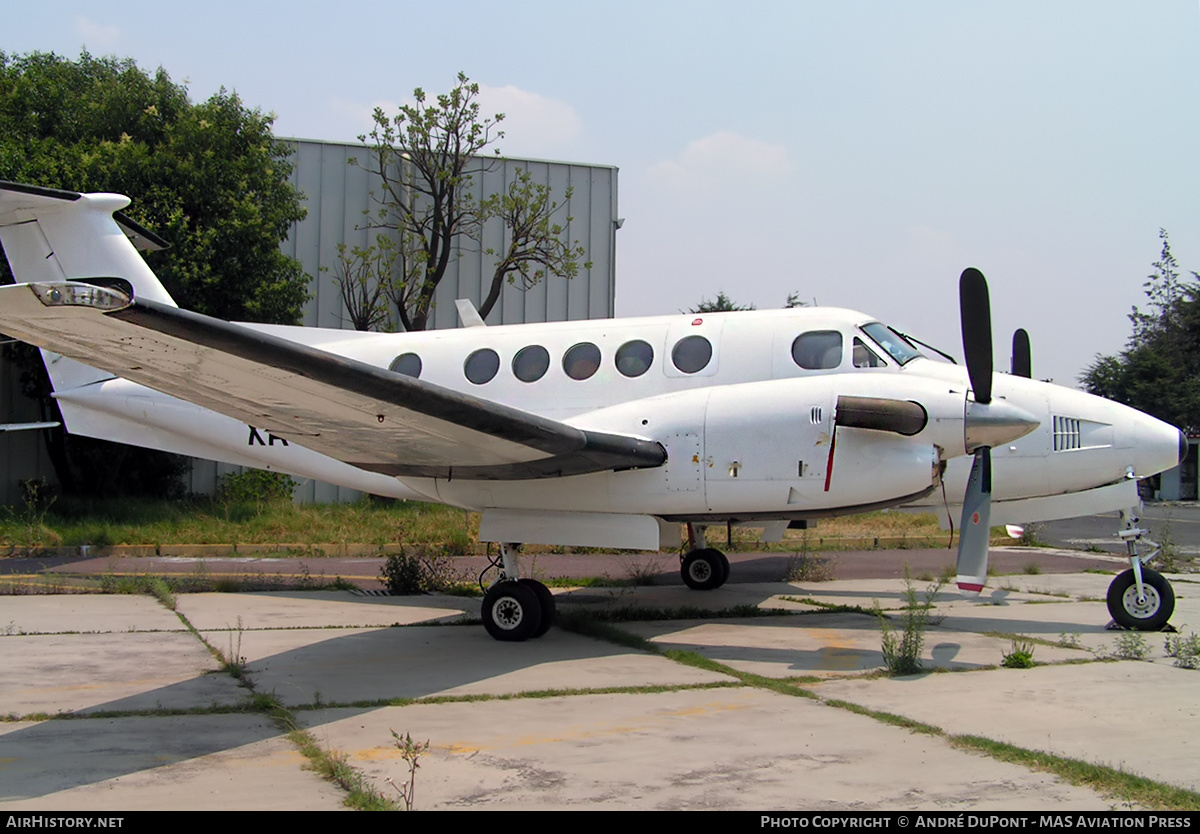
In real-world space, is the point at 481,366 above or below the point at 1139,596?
above

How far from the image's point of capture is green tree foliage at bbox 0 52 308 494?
17.5 m

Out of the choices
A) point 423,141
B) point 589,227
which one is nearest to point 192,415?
point 423,141

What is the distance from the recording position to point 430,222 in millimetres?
23922

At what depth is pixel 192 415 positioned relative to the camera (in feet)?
34.6

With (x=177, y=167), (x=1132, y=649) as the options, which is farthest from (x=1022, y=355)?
(x=177, y=167)

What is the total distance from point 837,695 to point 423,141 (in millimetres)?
17933

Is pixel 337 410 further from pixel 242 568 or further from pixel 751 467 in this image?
pixel 242 568

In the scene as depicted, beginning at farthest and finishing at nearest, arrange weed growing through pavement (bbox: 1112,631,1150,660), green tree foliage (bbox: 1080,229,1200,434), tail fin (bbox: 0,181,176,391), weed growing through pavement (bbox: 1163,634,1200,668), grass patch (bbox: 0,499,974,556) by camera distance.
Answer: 1. green tree foliage (bbox: 1080,229,1200,434)
2. grass patch (bbox: 0,499,974,556)
3. tail fin (bbox: 0,181,176,391)
4. weed growing through pavement (bbox: 1112,631,1150,660)
5. weed growing through pavement (bbox: 1163,634,1200,668)

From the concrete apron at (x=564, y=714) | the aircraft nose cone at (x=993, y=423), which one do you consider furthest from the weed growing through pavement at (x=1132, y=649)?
the aircraft nose cone at (x=993, y=423)

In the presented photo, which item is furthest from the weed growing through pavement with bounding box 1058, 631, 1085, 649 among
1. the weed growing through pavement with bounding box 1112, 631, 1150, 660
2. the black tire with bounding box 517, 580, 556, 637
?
the black tire with bounding box 517, 580, 556, 637

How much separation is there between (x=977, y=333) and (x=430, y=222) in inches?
719

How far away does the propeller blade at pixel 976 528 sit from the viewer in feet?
26.1

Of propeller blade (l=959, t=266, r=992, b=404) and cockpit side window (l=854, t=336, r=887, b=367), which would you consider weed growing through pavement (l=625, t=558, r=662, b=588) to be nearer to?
cockpit side window (l=854, t=336, r=887, b=367)

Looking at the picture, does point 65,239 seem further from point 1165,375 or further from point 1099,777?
point 1165,375
